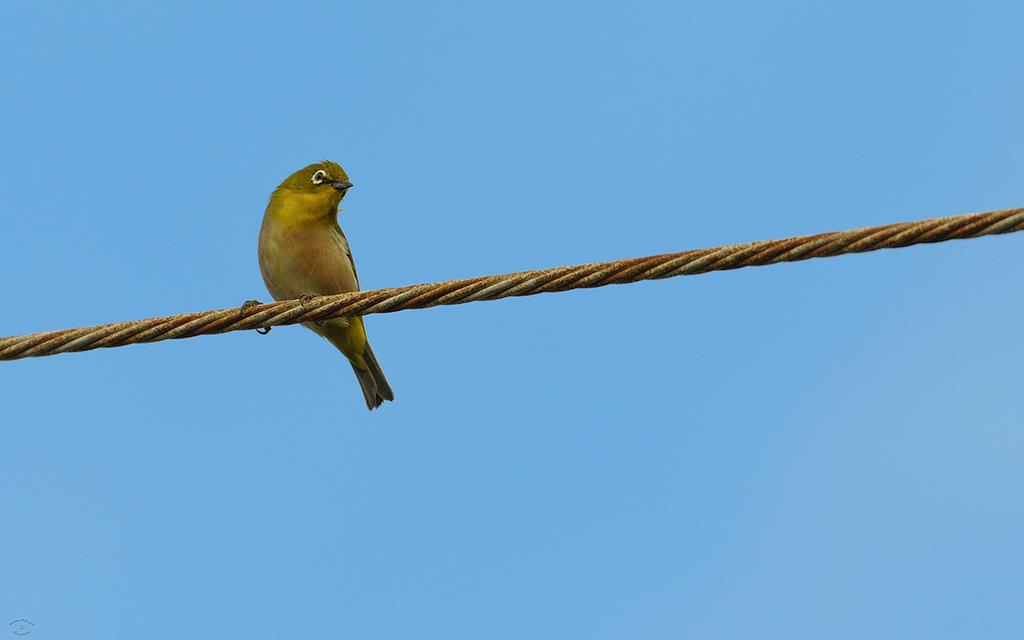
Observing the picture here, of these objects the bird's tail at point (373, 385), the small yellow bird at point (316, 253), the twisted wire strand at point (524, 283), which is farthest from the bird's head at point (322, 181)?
the twisted wire strand at point (524, 283)

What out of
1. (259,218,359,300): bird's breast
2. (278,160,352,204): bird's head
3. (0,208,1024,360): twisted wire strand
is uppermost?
(278,160,352,204): bird's head

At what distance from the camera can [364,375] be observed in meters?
11.3

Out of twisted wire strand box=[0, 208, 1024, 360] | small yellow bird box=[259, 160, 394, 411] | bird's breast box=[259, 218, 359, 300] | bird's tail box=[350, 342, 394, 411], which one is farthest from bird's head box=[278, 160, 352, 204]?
twisted wire strand box=[0, 208, 1024, 360]

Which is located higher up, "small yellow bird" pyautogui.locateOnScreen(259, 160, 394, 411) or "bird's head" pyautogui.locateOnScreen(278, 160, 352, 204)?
"bird's head" pyautogui.locateOnScreen(278, 160, 352, 204)

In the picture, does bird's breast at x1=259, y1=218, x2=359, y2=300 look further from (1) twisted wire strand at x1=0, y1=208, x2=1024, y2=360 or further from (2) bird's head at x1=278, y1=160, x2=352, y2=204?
(1) twisted wire strand at x1=0, y1=208, x2=1024, y2=360

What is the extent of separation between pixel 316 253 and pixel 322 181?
78 cm

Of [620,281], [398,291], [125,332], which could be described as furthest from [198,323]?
[620,281]

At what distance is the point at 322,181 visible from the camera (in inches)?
428

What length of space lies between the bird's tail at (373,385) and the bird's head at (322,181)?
1505 millimetres

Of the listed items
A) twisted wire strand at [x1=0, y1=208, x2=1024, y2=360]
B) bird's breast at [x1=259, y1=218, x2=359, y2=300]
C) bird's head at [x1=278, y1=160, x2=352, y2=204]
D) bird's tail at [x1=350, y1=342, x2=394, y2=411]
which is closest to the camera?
twisted wire strand at [x1=0, y1=208, x2=1024, y2=360]

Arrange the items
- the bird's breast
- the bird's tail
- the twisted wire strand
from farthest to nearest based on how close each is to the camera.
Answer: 1. the bird's tail
2. the bird's breast
3. the twisted wire strand

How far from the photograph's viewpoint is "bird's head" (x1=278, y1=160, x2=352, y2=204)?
35.5 ft

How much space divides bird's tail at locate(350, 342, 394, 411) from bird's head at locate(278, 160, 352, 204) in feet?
4.94

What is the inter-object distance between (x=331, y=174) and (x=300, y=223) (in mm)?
641
